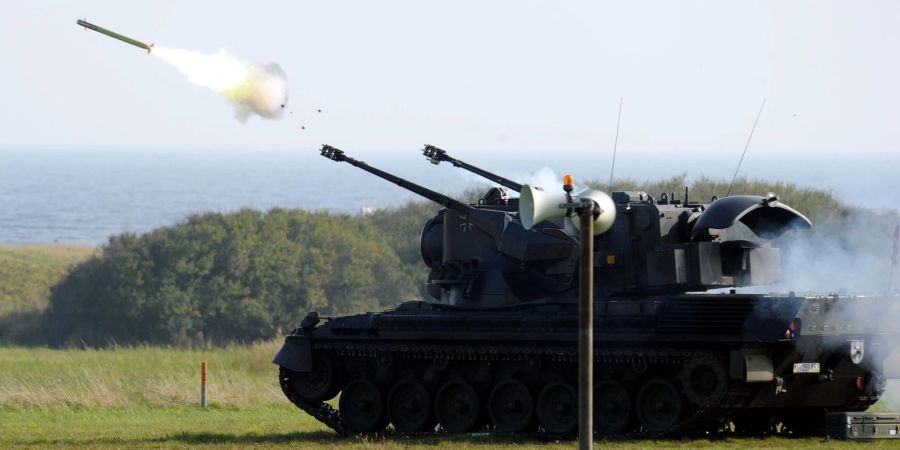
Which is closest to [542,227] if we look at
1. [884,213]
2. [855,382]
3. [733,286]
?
[733,286]

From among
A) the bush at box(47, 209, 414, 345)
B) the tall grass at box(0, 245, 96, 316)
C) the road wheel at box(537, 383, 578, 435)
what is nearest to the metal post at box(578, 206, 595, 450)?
the road wheel at box(537, 383, 578, 435)

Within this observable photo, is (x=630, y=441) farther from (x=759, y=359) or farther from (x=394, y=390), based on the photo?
(x=394, y=390)

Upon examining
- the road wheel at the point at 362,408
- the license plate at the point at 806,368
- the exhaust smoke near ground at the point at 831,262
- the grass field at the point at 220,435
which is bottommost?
the grass field at the point at 220,435

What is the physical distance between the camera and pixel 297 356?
2750 cm

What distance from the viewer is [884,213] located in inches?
1184

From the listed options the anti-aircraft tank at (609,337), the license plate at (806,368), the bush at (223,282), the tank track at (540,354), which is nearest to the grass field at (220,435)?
the tank track at (540,354)

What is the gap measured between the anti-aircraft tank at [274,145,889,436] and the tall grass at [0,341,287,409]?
23.0ft

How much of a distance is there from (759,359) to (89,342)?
1447 inches

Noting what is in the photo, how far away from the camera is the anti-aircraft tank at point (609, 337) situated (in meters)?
23.6

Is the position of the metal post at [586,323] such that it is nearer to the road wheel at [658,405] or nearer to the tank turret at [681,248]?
the road wheel at [658,405]

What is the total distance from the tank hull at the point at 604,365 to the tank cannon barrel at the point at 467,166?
2.41 meters

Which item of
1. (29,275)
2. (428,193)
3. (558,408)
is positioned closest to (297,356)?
(428,193)

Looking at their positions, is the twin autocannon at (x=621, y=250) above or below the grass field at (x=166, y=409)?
above

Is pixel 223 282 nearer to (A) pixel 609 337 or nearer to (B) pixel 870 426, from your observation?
(A) pixel 609 337
